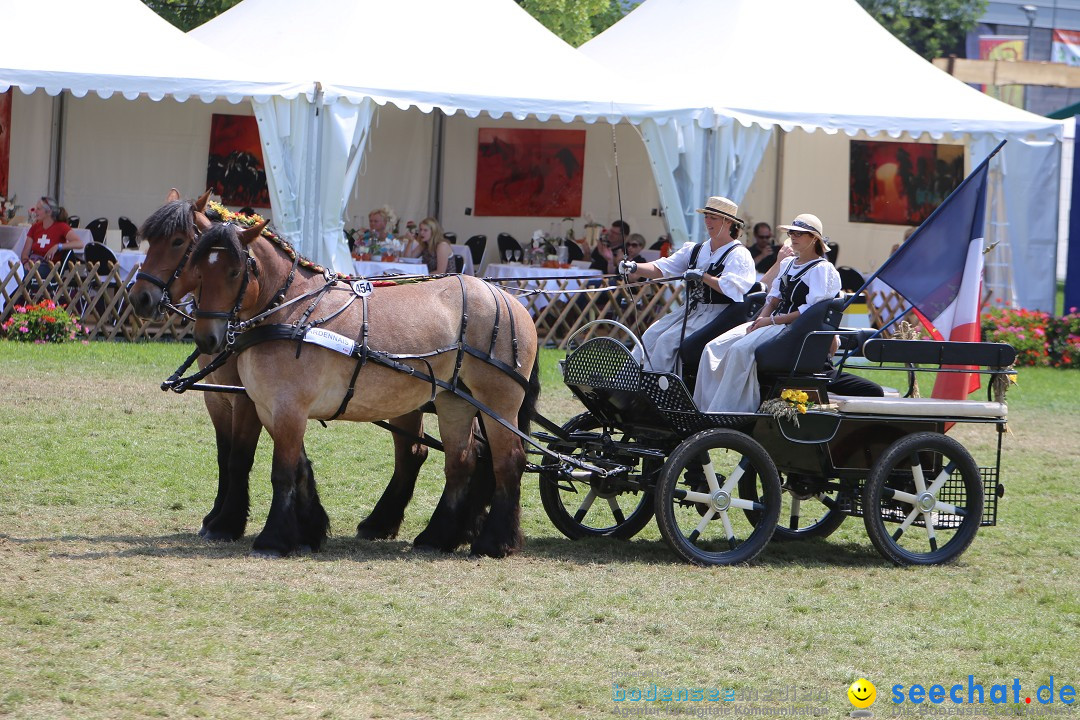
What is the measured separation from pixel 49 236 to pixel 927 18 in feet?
117

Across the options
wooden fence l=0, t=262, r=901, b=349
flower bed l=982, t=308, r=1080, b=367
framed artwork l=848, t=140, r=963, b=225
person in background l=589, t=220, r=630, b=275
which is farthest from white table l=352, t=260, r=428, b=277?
framed artwork l=848, t=140, r=963, b=225

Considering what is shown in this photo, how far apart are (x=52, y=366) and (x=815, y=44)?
1051 centimetres

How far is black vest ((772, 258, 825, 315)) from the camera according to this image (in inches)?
281

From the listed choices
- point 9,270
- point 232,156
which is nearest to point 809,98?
point 232,156

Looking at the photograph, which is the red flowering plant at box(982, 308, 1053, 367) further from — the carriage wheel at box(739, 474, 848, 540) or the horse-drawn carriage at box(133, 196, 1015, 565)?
the horse-drawn carriage at box(133, 196, 1015, 565)

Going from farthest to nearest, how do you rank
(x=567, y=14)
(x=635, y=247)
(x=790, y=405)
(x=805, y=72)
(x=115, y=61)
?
1. (x=567, y=14)
2. (x=635, y=247)
3. (x=805, y=72)
4. (x=115, y=61)
5. (x=790, y=405)

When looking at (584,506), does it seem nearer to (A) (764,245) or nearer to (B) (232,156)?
(A) (764,245)

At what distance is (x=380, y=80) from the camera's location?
603 inches

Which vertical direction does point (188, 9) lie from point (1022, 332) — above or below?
above

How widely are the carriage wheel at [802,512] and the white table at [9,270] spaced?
8844mm

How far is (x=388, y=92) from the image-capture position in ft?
49.5

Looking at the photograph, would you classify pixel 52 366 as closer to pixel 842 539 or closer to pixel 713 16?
pixel 842 539

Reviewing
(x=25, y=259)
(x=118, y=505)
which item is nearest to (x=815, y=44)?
(x=25, y=259)

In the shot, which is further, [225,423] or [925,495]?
[225,423]
